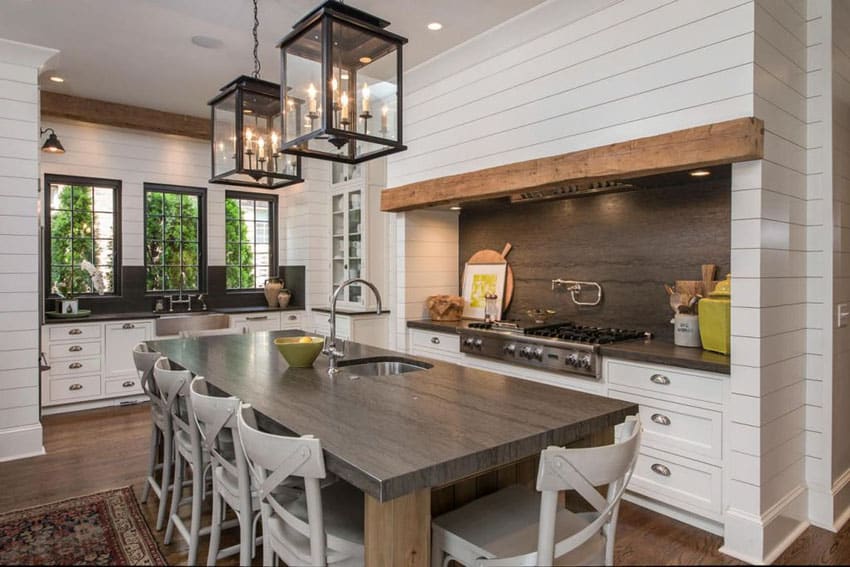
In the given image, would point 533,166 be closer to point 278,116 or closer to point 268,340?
point 278,116

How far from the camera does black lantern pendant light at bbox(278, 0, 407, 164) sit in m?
1.90

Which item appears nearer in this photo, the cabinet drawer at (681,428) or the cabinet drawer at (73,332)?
the cabinet drawer at (681,428)

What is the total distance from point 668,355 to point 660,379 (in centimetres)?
13

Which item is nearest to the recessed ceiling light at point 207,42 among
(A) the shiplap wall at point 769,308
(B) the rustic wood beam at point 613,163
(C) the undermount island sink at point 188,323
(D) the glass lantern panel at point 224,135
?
(D) the glass lantern panel at point 224,135

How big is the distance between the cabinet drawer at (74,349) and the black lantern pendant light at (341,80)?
3.64 meters

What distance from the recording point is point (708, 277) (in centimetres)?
287

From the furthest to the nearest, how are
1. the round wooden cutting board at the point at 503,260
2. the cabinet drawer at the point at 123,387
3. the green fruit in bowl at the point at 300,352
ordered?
the cabinet drawer at the point at 123,387 → the round wooden cutting board at the point at 503,260 → the green fruit in bowl at the point at 300,352

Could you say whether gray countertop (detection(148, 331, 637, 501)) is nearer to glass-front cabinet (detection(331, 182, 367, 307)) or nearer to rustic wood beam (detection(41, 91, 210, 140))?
glass-front cabinet (detection(331, 182, 367, 307))

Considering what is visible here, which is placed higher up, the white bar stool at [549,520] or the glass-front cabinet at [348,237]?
the glass-front cabinet at [348,237]

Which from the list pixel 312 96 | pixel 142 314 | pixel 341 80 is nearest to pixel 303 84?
pixel 312 96

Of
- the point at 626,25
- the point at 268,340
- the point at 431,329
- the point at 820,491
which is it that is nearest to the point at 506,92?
the point at 626,25

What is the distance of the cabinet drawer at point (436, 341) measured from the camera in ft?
12.6

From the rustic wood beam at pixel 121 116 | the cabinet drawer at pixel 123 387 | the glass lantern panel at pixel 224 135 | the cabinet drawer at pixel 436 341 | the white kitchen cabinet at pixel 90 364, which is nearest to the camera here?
the glass lantern panel at pixel 224 135

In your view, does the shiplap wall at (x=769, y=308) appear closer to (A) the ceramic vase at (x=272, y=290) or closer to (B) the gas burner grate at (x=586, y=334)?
(B) the gas burner grate at (x=586, y=334)
